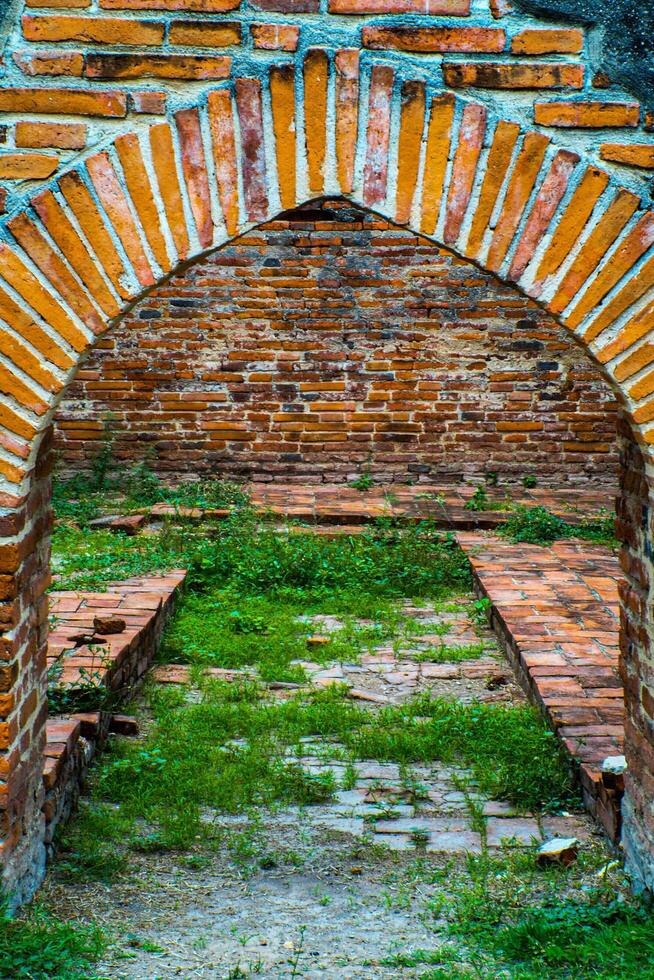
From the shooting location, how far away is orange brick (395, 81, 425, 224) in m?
2.95

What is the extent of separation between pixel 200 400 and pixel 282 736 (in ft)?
15.8

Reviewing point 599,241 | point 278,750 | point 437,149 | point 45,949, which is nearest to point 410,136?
point 437,149

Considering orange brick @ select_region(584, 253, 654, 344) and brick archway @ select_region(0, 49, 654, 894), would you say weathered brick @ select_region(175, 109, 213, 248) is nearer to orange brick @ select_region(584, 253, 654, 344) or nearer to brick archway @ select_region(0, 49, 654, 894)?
brick archway @ select_region(0, 49, 654, 894)

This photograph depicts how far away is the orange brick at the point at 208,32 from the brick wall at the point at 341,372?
245 inches

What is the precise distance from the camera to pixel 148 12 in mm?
2965

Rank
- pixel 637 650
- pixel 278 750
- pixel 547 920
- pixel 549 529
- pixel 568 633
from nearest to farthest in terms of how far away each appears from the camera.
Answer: pixel 547 920
pixel 637 650
pixel 278 750
pixel 568 633
pixel 549 529

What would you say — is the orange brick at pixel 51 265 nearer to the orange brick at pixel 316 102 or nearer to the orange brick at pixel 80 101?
the orange brick at pixel 80 101

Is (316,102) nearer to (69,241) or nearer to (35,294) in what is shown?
(69,241)

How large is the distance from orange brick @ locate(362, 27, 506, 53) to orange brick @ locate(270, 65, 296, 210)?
9.8 inches

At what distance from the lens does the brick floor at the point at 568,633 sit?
14.5ft

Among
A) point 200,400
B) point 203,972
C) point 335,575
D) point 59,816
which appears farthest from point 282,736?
point 200,400

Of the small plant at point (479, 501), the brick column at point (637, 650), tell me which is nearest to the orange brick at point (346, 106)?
the brick column at point (637, 650)

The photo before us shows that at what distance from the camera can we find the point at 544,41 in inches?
118

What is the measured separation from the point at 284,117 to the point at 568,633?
3789 mm
